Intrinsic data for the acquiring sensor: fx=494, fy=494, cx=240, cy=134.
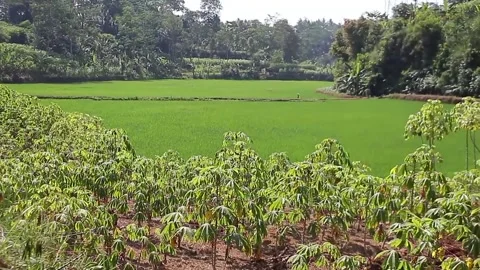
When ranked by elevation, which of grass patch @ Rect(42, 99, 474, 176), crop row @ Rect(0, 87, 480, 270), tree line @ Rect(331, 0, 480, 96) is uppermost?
tree line @ Rect(331, 0, 480, 96)

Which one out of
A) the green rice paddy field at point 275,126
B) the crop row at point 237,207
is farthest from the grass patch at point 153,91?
the crop row at point 237,207

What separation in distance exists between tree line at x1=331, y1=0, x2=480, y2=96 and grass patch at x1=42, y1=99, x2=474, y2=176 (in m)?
4.16

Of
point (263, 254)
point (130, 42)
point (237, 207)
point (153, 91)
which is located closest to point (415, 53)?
point (153, 91)

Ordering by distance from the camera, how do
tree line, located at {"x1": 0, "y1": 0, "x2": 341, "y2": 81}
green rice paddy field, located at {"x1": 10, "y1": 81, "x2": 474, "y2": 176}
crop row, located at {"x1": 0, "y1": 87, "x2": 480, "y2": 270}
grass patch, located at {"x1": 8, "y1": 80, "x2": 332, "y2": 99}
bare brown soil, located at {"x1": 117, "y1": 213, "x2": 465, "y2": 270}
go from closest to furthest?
crop row, located at {"x1": 0, "y1": 87, "x2": 480, "y2": 270} < bare brown soil, located at {"x1": 117, "y1": 213, "x2": 465, "y2": 270} < green rice paddy field, located at {"x1": 10, "y1": 81, "x2": 474, "y2": 176} < grass patch, located at {"x1": 8, "y1": 80, "x2": 332, "y2": 99} < tree line, located at {"x1": 0, "y1": 0, "x2": 341, "y2": 81}

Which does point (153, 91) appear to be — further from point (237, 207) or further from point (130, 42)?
point (237, 207)

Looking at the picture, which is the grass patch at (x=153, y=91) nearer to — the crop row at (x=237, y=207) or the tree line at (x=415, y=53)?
the tree line at (x=415, y=53)

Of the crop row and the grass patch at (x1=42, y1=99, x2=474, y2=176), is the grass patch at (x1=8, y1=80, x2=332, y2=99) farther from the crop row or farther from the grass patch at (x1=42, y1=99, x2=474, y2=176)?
the crop row

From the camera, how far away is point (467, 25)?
27625 mm

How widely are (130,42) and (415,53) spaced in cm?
3358

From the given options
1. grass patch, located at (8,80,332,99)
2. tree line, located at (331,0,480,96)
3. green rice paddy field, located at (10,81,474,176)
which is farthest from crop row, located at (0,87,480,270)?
grass patch, located at (8,80,332,99)

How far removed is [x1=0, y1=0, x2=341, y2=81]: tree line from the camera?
4472 cm

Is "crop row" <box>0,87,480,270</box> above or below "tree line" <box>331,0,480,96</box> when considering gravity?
below

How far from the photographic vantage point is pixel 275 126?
731 inches

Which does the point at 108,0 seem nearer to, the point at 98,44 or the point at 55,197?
the point at 98,44
